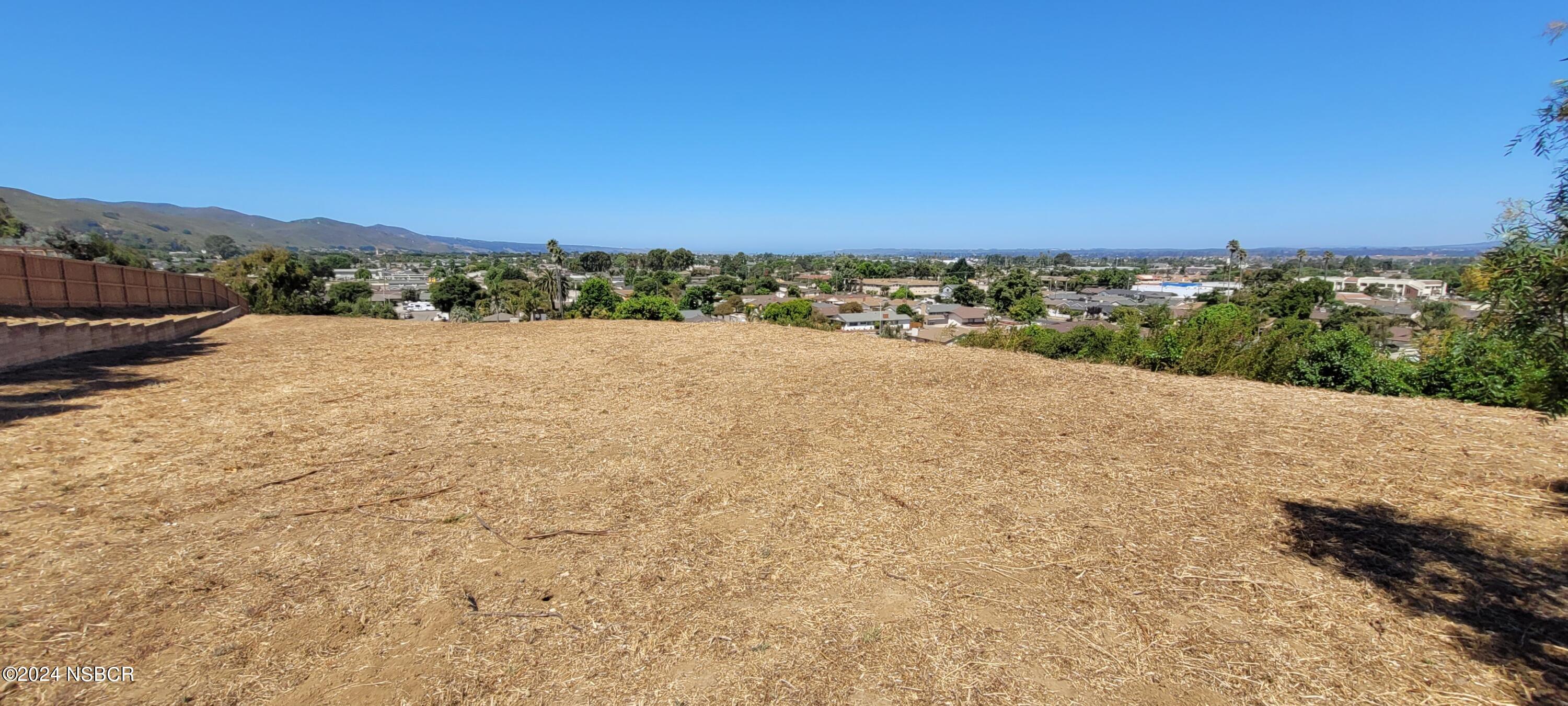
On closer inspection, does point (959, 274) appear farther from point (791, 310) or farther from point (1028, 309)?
point (791, 310)

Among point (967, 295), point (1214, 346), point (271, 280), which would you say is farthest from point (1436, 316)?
point (967, 295)

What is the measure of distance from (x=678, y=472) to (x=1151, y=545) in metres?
3.08

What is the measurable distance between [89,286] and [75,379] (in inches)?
219

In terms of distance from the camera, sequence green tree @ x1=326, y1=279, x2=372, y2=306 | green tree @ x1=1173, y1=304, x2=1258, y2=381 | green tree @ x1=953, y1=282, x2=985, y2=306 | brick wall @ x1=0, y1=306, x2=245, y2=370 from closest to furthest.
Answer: brick wall @ x1=0, y1=306, x2=245, y2=370 < green tree @ x1=1173, y1=304, x2=1258, y2=381 < green tree @ x1=326, y1=279, x2=372, y2=306 < green tree @ x1=953, y1=282, x2=985, y2=306

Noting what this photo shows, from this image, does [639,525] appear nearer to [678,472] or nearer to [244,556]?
[678,472]

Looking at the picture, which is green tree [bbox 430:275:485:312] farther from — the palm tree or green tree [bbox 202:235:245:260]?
green tree [bbox 202:235:245:260]

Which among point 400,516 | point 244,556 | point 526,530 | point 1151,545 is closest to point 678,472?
point 526,530

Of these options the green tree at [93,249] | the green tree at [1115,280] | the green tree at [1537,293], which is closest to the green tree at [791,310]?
the green tree at [93,249]

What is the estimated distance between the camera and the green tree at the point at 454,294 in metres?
A: 55.9

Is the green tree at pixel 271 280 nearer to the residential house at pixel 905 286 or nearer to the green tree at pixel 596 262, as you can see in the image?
the residential house at pixel 905 286

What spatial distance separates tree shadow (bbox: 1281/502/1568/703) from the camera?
246 cm

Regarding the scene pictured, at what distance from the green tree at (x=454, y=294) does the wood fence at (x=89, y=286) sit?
44.2 meters

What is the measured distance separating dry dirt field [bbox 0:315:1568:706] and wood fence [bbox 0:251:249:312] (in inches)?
159

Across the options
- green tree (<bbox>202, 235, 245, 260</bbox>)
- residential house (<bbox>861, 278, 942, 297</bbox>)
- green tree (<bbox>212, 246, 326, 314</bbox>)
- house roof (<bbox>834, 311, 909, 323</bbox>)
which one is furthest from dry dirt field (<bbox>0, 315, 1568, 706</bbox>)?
green tree (<bbox>202, 235, 245, 260</bbox>)
